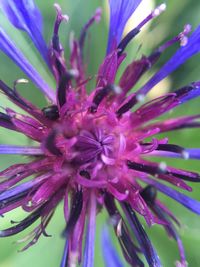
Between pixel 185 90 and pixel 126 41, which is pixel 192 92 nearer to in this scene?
pixel 185 90

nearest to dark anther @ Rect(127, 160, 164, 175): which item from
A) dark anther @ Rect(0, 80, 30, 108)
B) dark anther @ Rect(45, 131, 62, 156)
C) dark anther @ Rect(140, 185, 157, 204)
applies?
dark anther @ Rect(140, 185, 157, 204)

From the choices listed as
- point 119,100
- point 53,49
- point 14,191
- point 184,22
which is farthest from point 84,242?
point 184,22

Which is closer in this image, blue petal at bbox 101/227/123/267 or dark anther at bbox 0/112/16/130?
blue petal at bbox 101/227/123/267

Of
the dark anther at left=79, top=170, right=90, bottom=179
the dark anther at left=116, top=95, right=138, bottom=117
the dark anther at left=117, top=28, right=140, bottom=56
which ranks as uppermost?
the dark anther at left=117, top=28, right=140, bottom=56

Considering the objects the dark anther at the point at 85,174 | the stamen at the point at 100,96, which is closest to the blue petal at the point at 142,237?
the dark anther at the point at 85,174

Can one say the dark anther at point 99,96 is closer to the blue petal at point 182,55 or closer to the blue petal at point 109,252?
the blue petal at point 182,55

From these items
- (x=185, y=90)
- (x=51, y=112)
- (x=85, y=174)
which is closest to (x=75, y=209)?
(x=85, y=174)

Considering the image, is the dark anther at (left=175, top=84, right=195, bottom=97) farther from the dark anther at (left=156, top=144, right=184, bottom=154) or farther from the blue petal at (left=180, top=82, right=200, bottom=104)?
the dark anther at (left=156, top=144, right=184, bottom=154)
